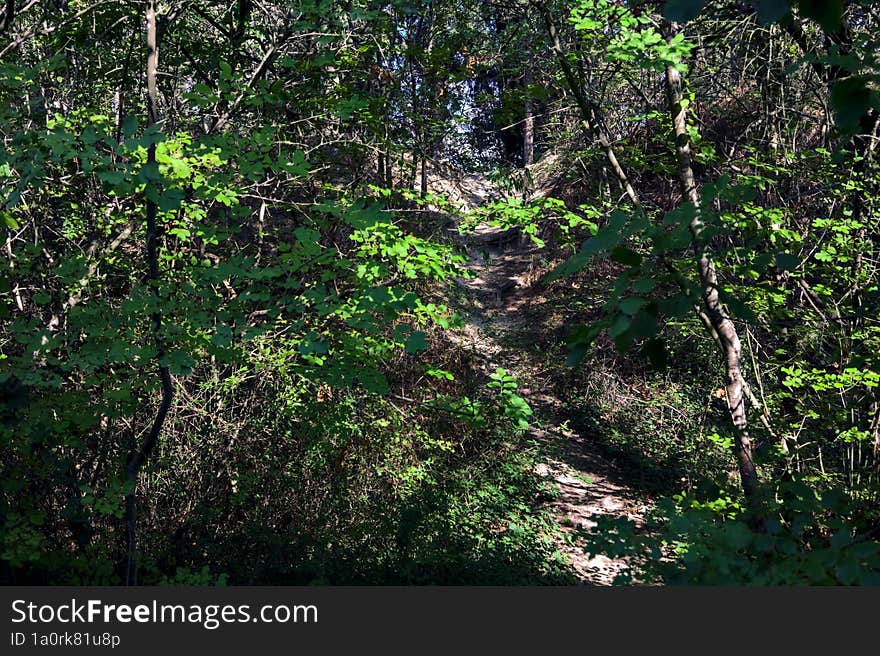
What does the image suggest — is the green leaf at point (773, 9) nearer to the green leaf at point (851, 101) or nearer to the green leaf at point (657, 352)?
the green leaf at point (851, 101)

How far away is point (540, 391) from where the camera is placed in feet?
34.8

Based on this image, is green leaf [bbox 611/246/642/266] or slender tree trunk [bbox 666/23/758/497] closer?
green leaf [bbox 611/246/642/266]

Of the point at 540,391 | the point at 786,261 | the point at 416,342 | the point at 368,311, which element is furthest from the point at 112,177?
the point at 540,391

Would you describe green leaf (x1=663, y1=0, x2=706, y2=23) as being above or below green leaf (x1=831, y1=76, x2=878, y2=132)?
above

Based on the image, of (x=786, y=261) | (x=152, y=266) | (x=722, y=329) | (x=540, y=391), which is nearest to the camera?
(x=786, y=261)

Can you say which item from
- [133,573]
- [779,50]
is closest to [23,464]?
[133,573]

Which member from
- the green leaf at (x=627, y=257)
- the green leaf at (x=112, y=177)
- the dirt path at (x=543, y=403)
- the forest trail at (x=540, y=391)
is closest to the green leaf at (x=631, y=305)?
the green leaf at (x=627, y=257)

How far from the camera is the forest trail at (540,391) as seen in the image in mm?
7059

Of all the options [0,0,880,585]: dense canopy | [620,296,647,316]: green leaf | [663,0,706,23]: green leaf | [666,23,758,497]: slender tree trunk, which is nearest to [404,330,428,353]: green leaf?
[0,0,880,585]: dense canopy

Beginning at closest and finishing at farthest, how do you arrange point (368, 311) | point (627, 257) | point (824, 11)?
point (824, 11) < point (627, 257) < point (368, 311)

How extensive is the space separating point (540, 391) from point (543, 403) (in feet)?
1.15

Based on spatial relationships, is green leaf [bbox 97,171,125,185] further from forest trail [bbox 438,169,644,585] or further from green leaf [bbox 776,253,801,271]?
forest trail [bbox 438,169,644,585]

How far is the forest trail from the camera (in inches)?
278

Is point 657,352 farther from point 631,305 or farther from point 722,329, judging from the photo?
point 722,329
